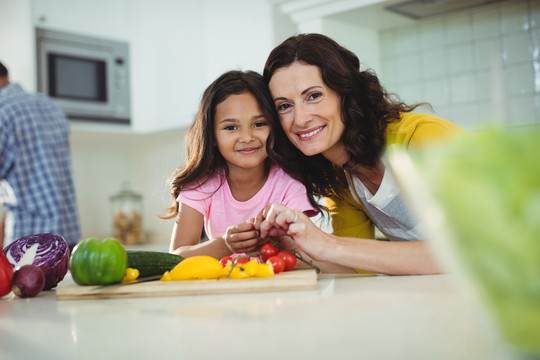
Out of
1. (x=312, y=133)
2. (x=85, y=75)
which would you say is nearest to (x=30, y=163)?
(x=85, y=75)

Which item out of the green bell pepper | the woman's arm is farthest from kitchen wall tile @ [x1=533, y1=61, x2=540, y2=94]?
the green bell pepper

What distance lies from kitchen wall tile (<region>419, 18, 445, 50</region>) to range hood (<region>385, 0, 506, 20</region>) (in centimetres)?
9

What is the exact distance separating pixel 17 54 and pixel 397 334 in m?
3.32

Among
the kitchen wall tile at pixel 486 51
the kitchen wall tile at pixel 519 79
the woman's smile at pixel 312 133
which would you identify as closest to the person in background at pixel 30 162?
the woman's smile at pixel 312 133

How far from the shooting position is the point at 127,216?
385cm

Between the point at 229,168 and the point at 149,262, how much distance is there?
760 millimetres

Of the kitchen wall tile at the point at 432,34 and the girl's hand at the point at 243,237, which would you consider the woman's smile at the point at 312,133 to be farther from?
the kitchen wall tile at the point at 432,34

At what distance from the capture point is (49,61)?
10.9ft

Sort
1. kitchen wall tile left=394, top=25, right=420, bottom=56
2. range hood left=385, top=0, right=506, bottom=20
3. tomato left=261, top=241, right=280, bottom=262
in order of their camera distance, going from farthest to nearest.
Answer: kitchen wall tile left=394, top=25, right=420, bottom=56 → range hood left=385, top=0, right=506, bottom=20 → tomato left=261, top=241, right=280, bottom=262

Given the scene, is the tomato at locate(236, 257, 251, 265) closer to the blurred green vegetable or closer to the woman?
the woman

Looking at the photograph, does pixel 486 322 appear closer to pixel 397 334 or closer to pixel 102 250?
pixel 397 334

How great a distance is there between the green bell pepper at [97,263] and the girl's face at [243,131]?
736 millimetres

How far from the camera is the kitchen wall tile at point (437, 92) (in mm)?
2785

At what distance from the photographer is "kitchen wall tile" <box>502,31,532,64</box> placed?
2537mm
